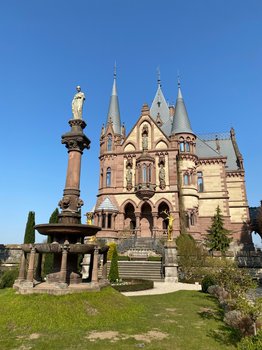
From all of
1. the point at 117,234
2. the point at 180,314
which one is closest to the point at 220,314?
the point at 180,314

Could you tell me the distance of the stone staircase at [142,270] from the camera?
925 inches

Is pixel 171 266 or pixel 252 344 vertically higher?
pixel 171 266

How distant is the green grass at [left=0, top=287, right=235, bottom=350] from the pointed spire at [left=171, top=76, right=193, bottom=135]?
34315mm

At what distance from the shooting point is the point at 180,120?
1720 inches

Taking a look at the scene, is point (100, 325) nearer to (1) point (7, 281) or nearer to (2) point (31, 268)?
(2) point (31, 268)

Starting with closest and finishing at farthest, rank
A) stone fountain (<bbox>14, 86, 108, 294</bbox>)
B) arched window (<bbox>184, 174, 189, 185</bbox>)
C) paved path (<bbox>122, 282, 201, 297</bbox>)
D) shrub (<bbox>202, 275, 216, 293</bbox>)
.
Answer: stone fountain (<bbox>14, 86, 108, 294</bbox>) → paved path (<bbox>122, 282, 201, 297</bbox>) → shrub (<bbox>202, 275, 216, 293</bbox>) → arched window (<bbox>184, 174, 189, 185</bbox>)

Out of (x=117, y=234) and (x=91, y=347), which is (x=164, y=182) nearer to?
(x=117, y=234)

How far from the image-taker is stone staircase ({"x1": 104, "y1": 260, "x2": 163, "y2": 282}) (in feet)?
77.1

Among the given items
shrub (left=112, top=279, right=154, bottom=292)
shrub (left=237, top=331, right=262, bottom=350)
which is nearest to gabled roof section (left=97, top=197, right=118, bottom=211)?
shrub (left=112, top=279, right=154, bottom=292)

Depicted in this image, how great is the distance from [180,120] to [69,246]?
36.7 m

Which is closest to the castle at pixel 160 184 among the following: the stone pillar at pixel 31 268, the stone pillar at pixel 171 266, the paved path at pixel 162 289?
the stone pillar at pixel 171 266

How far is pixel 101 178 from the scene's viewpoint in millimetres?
41469

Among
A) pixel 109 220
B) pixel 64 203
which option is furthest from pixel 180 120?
pixel 64 203

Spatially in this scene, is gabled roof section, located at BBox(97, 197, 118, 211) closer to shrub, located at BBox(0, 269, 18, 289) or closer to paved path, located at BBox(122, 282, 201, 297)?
paved path, located at BBox(122, 282, 201, 297)
